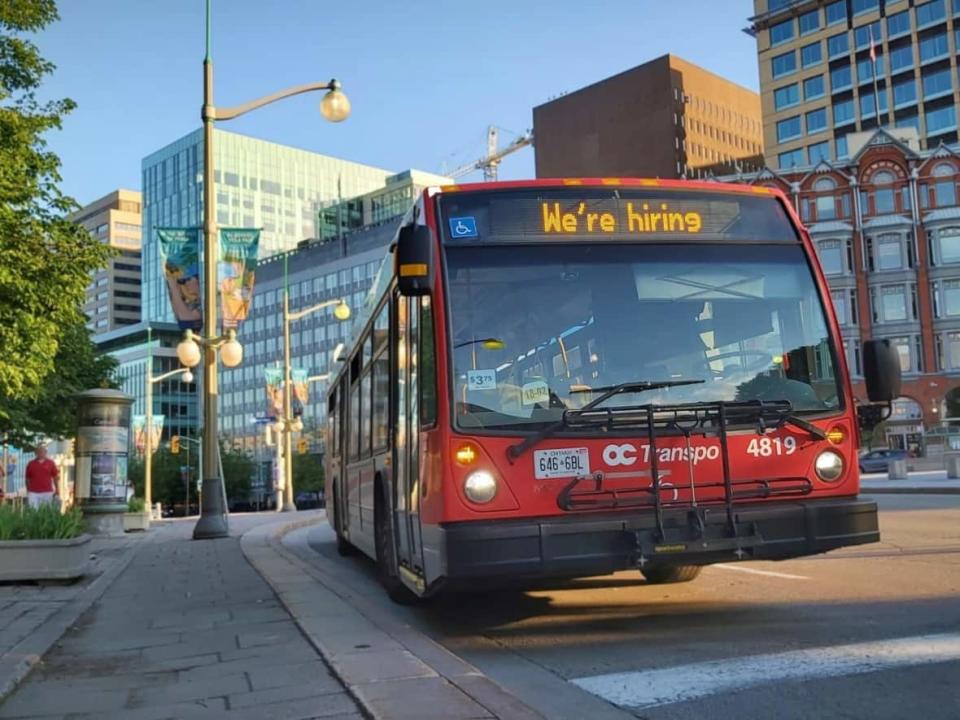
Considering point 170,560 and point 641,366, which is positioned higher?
point 641,366

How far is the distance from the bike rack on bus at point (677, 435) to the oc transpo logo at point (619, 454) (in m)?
0.10

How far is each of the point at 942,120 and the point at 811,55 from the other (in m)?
15.1

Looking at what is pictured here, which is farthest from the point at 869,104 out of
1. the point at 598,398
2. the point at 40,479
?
the point at 598,398

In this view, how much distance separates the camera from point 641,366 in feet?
20.5

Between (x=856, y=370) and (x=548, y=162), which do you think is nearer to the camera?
(x=856, y=370)

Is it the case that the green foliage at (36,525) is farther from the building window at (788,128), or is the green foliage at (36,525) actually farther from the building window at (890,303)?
the building window at (788,128)

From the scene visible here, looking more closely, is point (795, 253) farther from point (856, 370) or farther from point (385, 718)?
point (856, 370)

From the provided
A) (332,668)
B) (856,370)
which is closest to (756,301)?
(332,668)

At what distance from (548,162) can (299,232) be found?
50757mm

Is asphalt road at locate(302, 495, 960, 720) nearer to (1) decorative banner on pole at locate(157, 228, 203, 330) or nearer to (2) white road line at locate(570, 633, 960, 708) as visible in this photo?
(2) white road line at locate(570, 633, 960, 708)

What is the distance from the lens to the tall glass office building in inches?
5408

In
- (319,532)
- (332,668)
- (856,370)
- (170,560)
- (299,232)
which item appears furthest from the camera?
(299,232)

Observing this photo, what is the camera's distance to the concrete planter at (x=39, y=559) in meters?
10.3

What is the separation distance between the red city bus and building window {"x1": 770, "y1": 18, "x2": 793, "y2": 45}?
3782 inches
